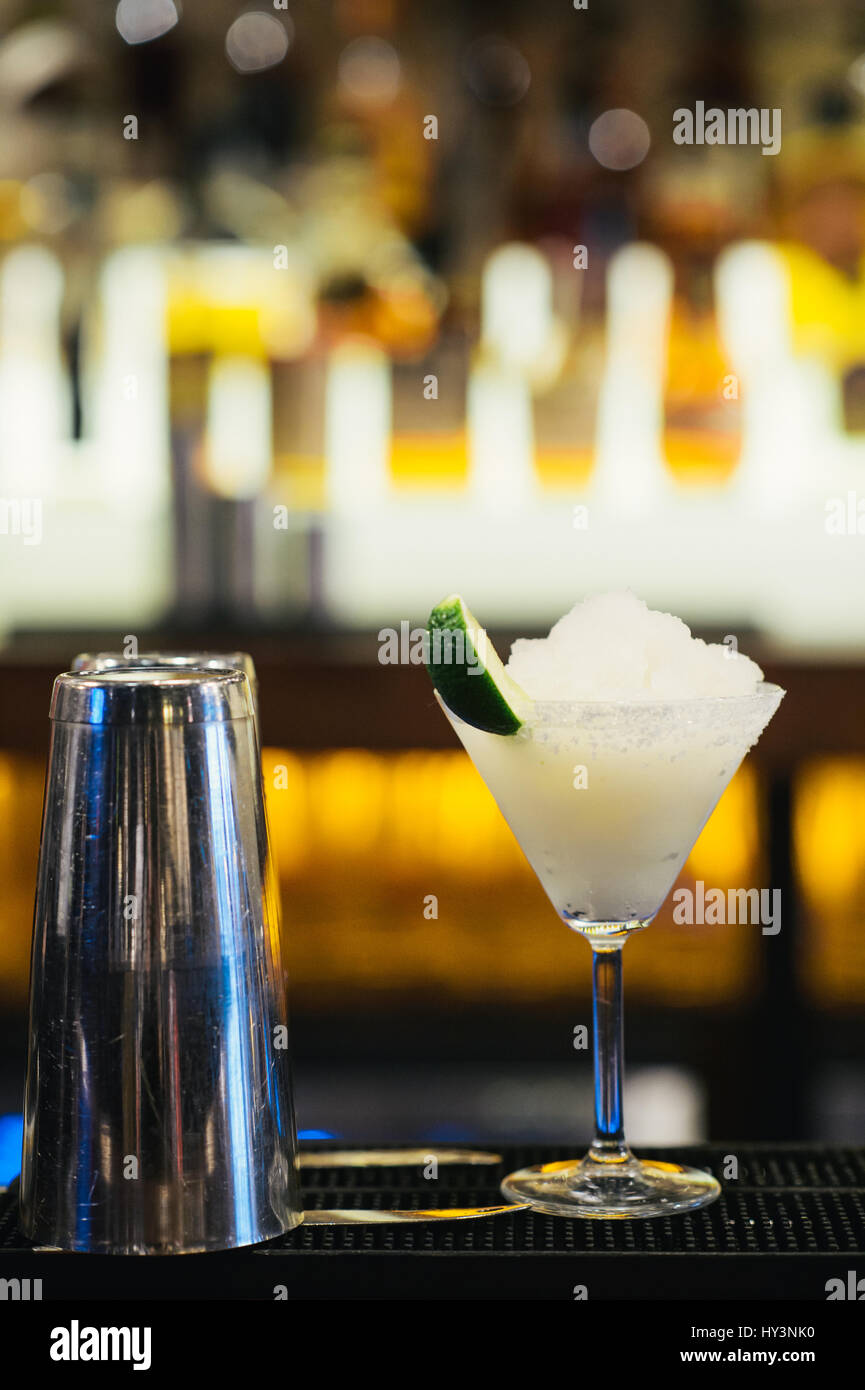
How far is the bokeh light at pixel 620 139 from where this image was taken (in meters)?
3.76

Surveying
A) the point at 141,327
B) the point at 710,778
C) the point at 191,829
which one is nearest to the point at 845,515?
the point at 141,327

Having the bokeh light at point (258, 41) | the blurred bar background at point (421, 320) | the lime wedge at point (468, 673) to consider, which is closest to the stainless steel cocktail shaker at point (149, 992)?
the lime wedge at point (468, 673)

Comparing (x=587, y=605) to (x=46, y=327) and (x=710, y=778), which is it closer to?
(x=710, y=778)

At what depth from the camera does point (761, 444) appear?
12.3ft

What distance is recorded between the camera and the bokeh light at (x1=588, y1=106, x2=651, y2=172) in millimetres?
3762

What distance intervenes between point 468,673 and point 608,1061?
0.26 metres

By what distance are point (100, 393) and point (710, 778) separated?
2.80m

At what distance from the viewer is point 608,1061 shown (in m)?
1.08

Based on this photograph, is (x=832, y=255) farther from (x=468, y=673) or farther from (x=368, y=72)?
(x=468, y=673)

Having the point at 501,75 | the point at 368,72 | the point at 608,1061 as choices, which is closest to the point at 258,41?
the point at 368,72

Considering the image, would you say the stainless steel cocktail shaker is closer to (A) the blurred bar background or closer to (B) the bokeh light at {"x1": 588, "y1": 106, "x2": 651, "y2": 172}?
(A) the blurred bar background

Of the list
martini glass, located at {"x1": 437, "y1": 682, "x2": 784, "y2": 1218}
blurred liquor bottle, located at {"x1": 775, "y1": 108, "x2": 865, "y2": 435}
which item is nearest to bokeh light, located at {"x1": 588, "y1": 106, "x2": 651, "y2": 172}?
blurred liquor bottle, located at {"x1": 775, "y1": 108, "x2": 865, "y2": 435}

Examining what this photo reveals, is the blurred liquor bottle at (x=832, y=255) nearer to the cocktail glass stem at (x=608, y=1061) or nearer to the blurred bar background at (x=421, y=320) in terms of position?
the blurred bar background at (x=421, y=320)

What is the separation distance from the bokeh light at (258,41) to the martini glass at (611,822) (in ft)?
9.63
